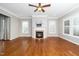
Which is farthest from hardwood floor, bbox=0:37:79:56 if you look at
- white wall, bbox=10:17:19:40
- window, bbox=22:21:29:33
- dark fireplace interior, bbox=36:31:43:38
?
window, bbox=22:21:29:33

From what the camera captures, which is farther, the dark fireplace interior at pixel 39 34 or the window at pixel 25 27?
the window at pixel 25 27

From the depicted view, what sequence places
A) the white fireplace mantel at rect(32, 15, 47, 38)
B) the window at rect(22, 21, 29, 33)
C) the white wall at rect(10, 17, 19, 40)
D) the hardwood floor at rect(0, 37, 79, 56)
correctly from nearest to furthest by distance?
the hardwood floor at rect(0, 37, 79, 56) → the white wall at rect(10, 17, 19, 40) → the white fireplace mantel at rect(32, 15, 47, 38) → the window at rect(22, 21, 29, 33)

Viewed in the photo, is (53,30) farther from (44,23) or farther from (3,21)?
(3,21)

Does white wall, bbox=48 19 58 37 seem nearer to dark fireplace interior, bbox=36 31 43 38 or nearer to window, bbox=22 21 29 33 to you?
dark fireplace interior, bbox=36 31 43 38

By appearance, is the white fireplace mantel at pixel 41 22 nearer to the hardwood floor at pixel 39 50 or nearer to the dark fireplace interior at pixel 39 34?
the dark fireplace interior at pixel 39 34

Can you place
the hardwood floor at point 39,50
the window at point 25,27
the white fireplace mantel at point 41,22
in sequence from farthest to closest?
the window at point 25,27
the white fireplace mantel at point 41,22
the hardwood floor at point 39,50

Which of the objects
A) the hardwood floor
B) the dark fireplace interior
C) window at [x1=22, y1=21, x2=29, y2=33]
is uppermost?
window at [x1=22, y1=21, x2=29, y2=33]

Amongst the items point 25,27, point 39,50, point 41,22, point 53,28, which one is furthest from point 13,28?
point 39,50

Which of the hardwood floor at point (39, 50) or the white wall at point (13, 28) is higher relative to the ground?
the white wall at point (13, 28)

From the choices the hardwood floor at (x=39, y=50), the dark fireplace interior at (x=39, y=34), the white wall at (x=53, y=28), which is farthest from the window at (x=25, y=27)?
the hardwood floor at (x=39, y=50)

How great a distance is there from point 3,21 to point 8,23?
602 millimetres

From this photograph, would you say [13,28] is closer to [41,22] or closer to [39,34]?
[39,34]

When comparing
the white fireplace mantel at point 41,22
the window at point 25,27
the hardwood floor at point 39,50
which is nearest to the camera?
the hardwood floor at point 39,50

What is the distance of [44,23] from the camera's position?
483 inches
